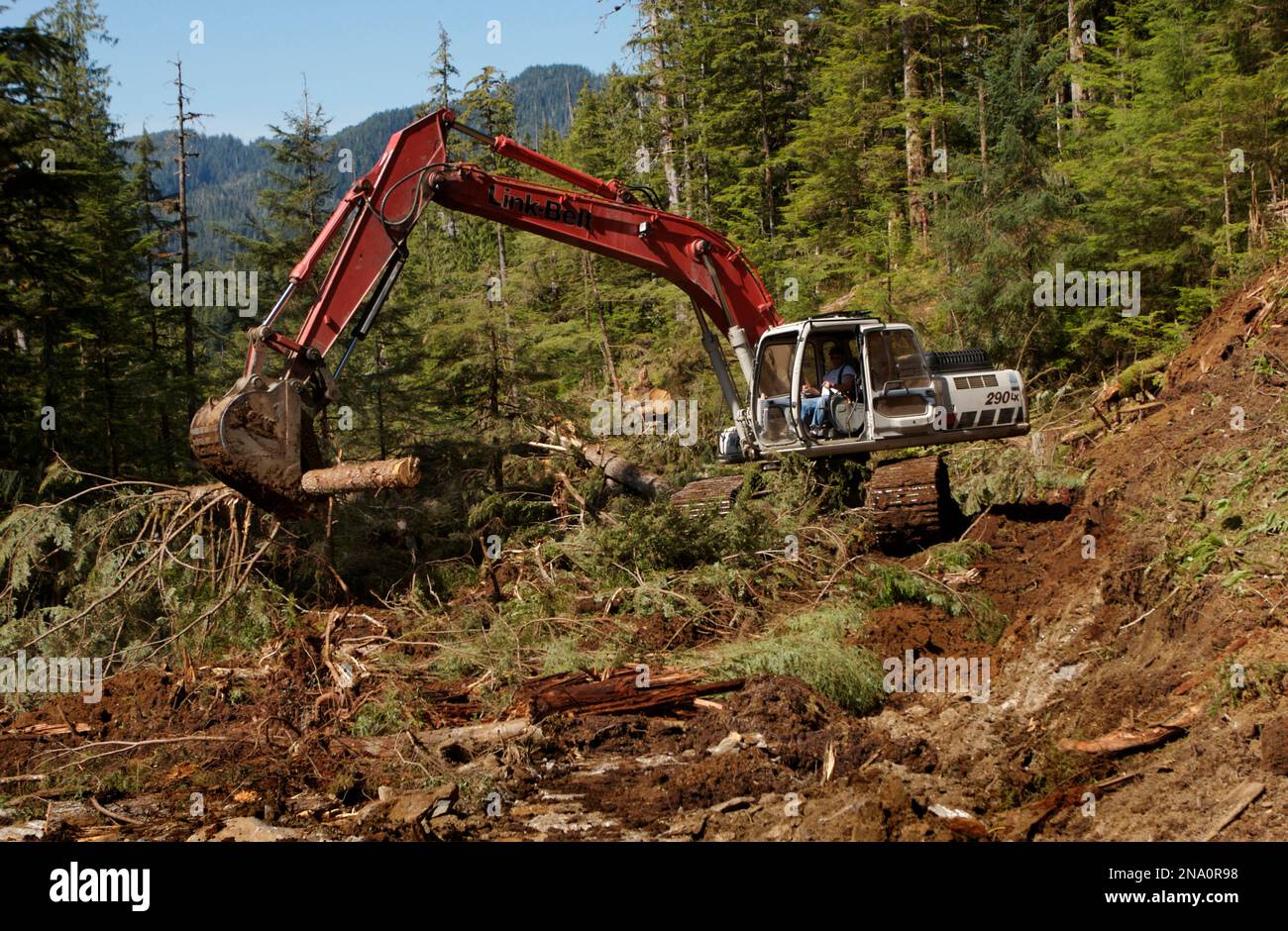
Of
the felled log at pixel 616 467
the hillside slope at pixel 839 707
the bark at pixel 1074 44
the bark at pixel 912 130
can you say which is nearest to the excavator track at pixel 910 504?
the hillside slope at pixel 839 707

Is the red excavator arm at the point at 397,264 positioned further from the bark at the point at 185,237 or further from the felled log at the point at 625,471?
the bark at the point at 185,237

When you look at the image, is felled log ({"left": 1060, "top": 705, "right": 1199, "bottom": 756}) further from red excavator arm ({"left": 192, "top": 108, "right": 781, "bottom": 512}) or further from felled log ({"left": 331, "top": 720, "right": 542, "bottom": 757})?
red excavator arm ({"left": 192, "top": 108, "right": 781, "bottom": 512})

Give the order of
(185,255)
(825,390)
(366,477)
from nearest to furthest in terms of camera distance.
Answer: (366,477) → (825,390) → (185,255)

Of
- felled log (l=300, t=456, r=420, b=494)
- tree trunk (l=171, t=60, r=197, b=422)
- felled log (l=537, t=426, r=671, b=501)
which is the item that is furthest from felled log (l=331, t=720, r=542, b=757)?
tree trunk (l=171, t=60, r=197, b=422)

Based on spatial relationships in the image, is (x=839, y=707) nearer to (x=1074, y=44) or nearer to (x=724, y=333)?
(x=724, y=333)

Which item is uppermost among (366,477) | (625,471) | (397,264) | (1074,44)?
(1074,44)

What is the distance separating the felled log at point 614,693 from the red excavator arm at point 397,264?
7.99 ft

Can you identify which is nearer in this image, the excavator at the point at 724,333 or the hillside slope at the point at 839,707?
the hillside slope at the point at 839,707

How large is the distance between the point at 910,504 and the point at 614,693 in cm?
381

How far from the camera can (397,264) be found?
34.0ft

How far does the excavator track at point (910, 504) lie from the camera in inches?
422

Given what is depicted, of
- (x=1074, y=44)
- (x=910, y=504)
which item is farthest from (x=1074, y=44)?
(x=910, y=504)

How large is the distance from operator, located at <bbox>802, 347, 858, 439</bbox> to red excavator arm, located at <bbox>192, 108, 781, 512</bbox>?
34.7 inches
